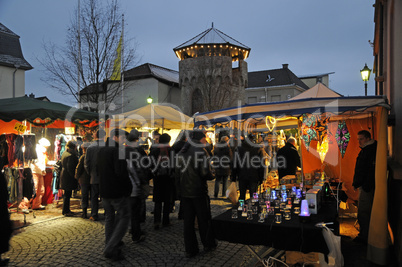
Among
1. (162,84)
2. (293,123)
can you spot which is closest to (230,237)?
(293,123)

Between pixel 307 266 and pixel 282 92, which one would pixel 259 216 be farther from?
pixel 282 92

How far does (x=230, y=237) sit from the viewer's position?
4.05 metres

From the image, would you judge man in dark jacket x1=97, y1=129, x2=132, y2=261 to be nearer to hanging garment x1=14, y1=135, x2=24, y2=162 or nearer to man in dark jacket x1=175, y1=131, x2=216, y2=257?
man in dark jacket x1=175, y1=131, x2=216, y2=257

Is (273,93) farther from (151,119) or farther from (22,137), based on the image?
(22,137)

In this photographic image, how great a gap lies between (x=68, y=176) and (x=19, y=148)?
1550mm

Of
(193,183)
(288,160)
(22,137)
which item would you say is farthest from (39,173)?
(288,160)

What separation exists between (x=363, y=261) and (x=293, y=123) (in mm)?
6791

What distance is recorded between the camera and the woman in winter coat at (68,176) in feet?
26.9

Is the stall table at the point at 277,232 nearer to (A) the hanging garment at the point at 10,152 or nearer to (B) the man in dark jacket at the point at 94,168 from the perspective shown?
(B) the man in dark jacket at the point at 94,168

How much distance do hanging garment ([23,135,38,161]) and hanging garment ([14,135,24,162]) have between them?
95 millimetres

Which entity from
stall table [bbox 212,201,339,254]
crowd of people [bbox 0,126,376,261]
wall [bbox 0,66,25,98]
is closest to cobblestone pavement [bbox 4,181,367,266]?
crowd of people [bbox 0,126,376,261]

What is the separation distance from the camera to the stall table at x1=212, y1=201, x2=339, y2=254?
11.8ft

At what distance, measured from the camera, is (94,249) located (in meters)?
5.59

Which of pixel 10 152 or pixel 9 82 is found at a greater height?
pixel 9 82
